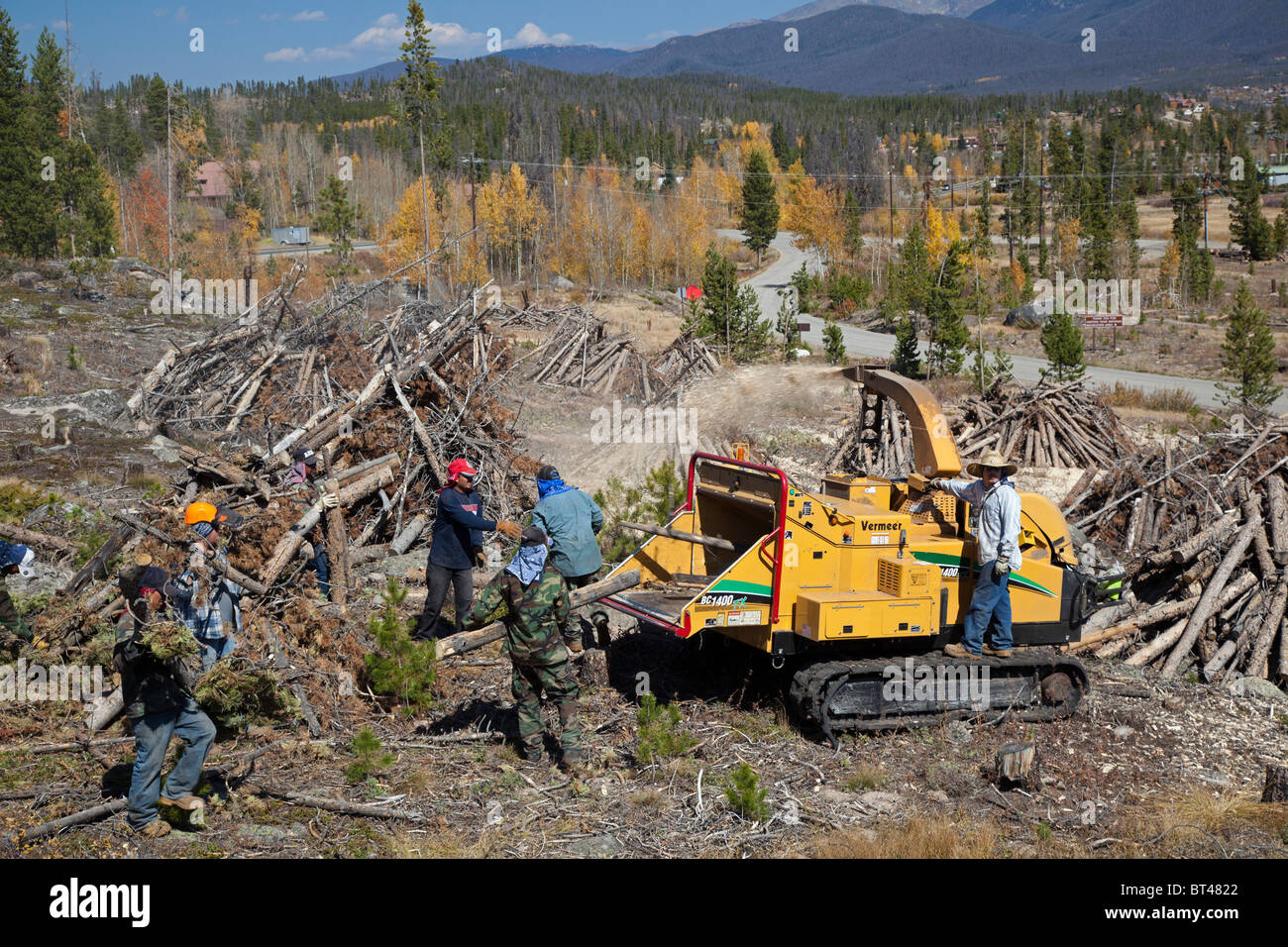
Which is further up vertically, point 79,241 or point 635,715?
point 79,241

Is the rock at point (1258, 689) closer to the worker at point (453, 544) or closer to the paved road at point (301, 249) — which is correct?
the worker at point (453, 544)

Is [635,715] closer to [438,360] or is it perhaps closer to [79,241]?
[438,360]

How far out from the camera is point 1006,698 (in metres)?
8.51

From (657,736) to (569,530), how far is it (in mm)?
2121

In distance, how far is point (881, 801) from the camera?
23.0 ft

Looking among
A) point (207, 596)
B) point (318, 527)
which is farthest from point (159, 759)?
point (318, 527)

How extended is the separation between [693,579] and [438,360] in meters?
7.03

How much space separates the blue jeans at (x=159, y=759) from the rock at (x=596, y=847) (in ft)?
7.93

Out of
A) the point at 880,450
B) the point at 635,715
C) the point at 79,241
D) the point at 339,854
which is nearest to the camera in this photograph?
the point at 339,854

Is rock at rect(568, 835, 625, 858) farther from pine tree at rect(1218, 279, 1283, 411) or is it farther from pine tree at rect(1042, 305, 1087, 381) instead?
pine tree at rect(1218, 279, 1283, 411)

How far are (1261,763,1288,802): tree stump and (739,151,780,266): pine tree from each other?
7044 centimetres

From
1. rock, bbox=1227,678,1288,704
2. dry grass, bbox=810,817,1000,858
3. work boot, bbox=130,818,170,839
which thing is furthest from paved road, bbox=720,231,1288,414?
work boot, bbox=130,818,170,839
